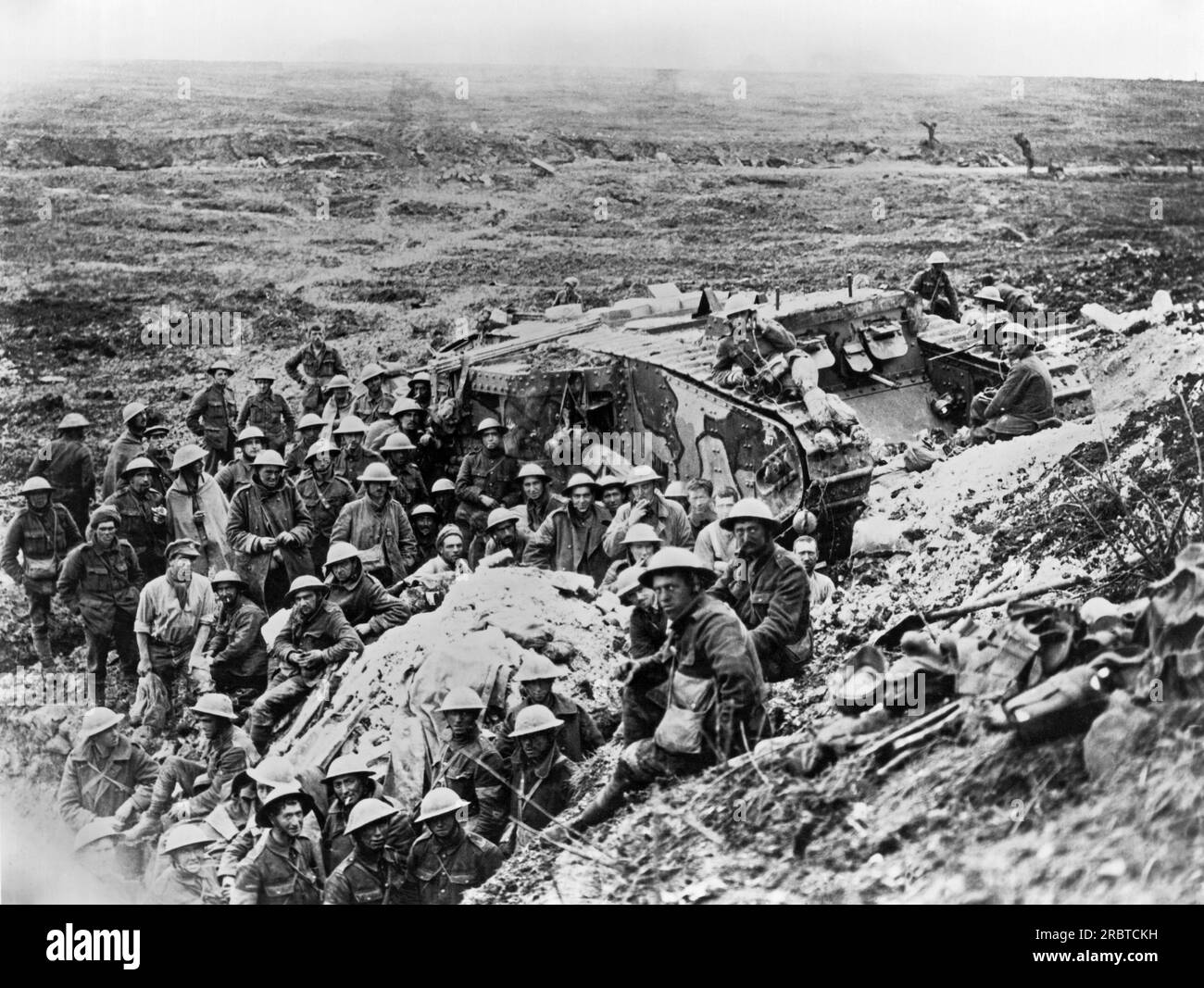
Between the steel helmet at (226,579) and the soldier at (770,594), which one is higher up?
the soldier at (770,594)

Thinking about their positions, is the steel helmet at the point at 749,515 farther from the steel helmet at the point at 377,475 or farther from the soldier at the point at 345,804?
the steel helmet at the point at 377,475

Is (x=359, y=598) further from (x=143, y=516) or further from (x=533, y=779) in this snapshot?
(x=533, y=779)

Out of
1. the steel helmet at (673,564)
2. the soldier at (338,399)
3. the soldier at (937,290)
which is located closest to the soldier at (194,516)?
the soldier at (338,399)

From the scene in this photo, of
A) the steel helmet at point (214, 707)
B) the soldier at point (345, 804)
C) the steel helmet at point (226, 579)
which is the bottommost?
the soldier at point (345, 804)

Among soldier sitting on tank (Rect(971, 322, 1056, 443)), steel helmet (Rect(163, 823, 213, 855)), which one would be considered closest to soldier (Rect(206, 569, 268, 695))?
steel helmet (Rect(163, 823, 213, 855))

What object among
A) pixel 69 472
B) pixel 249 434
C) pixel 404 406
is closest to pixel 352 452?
pixel 249 434

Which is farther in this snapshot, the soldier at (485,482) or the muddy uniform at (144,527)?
the soldier at (485,482)

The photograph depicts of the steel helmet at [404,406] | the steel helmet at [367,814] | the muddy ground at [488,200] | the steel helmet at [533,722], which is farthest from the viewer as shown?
the muddy ground at [488,200]
